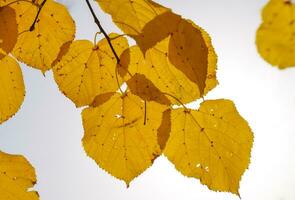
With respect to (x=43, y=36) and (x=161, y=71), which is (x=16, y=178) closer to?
(x=43, y=36)

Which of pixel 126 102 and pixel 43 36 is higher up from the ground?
pixel 43 36

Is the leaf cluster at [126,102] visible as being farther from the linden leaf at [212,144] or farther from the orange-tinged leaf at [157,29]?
the orange-tinged leaf at [157,29]

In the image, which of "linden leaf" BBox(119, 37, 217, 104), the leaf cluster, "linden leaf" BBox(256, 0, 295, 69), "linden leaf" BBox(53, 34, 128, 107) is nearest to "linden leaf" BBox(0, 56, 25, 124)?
the leaf cluster

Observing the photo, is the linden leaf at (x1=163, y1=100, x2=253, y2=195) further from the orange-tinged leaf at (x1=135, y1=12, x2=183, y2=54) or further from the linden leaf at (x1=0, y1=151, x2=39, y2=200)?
the linden leaf at (x1=0, y1=151, x2=39, y2=200)

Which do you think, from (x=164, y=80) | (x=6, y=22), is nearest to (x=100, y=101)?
(x=164, y=80)

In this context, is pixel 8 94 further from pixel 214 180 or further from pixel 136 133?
pixel 214 180

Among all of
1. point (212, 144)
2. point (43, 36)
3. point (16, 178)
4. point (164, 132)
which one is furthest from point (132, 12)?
point (16, 178)

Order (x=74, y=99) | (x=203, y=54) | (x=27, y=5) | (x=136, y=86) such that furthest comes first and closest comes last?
(x=74, y=99) → (x=27, y=5) → (x=136, y=86) → (x=203, y=54)
